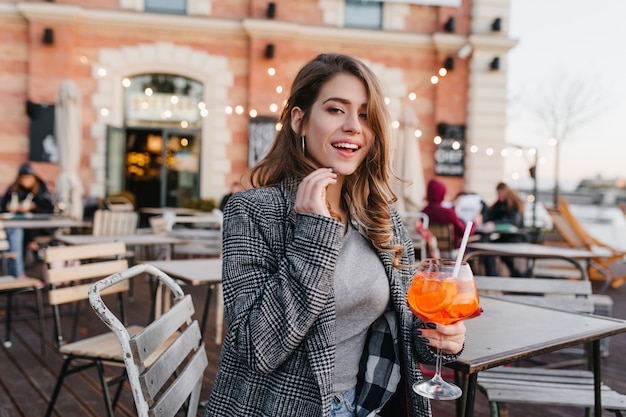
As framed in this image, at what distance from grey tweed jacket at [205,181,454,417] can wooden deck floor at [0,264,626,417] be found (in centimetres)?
194

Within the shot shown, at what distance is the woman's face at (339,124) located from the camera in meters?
1.37

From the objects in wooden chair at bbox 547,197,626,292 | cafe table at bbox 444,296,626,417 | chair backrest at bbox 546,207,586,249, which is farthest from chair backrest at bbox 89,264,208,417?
chair backrest at bbox 546,207,586,249

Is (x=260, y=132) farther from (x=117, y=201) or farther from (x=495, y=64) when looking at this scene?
(x=495, y=64)

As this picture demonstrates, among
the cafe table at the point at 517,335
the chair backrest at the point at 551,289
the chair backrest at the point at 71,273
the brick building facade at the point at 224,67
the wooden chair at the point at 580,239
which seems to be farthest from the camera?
the brick building facade at the point at 224,67

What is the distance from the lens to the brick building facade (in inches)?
406

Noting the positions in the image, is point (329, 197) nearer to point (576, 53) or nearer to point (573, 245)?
point (573, 245)

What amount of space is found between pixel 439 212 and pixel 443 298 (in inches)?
216

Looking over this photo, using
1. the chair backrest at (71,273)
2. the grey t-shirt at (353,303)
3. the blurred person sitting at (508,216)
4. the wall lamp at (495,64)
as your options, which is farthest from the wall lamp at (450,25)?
the grey t-shirt at (353,303)

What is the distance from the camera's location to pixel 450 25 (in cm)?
1153

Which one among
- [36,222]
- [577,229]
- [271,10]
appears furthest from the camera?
[271,10]

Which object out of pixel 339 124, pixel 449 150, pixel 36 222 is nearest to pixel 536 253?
pixel 339 124

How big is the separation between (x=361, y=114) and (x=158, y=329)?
31.0 inches

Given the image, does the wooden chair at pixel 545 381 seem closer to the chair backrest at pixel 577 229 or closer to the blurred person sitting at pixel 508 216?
the blurred person sitting at pixel 508 216

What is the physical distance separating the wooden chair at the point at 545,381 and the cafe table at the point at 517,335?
4.4 inches
